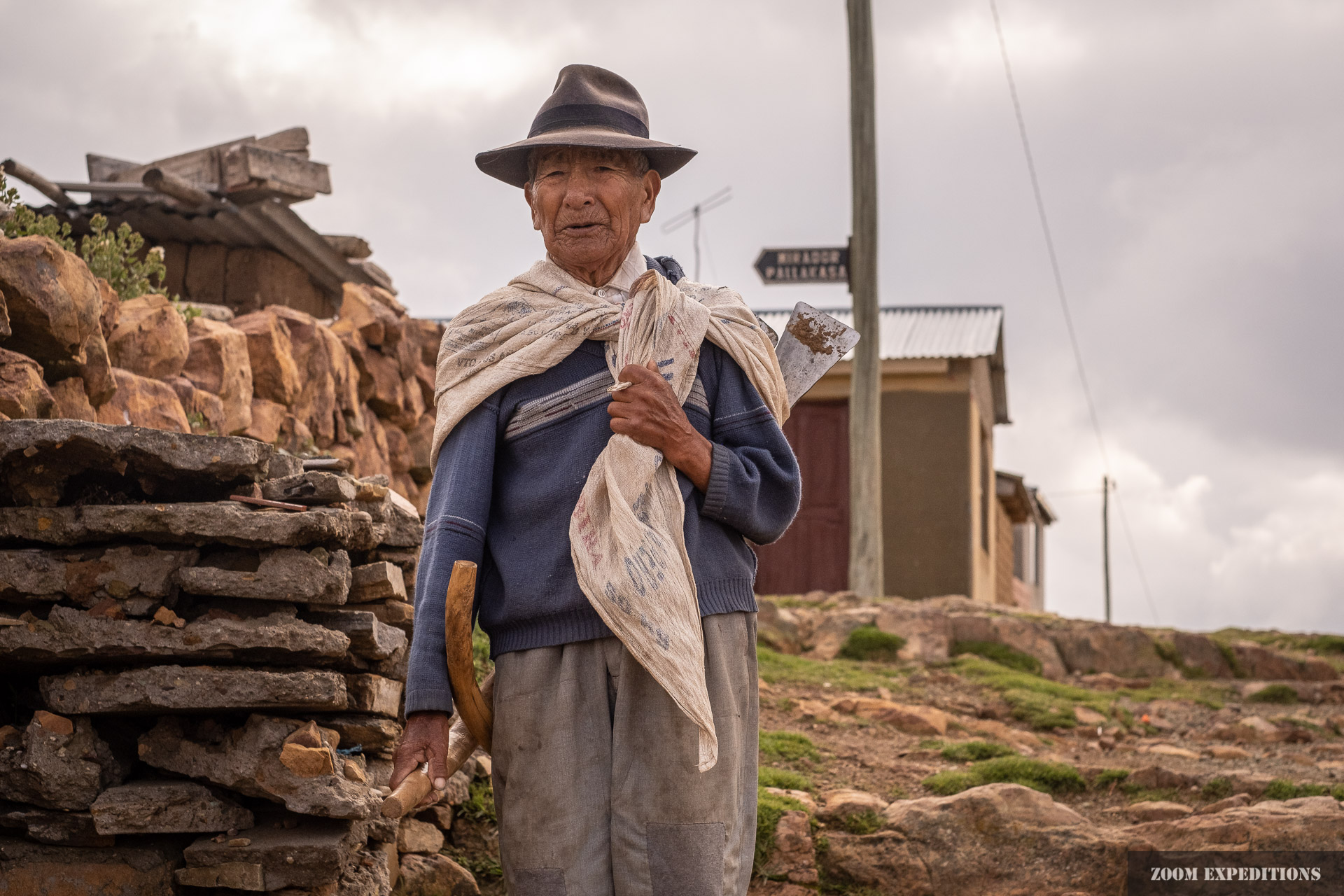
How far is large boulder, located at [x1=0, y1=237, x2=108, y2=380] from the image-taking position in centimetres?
351

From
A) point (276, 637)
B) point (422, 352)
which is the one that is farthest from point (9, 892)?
point (422, 352)

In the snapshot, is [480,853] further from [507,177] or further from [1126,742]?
[1126,742]

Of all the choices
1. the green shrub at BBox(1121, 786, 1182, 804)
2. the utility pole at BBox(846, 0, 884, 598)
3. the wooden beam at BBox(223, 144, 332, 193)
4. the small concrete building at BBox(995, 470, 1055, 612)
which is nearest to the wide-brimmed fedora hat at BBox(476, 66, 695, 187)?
the green shrub at BBox(1121, 786, 1182, 804)

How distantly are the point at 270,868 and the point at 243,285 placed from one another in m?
5.52

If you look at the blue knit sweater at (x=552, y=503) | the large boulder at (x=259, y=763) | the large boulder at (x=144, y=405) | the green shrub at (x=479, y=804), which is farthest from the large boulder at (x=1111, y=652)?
the blue knit sweater at (x=552, y=503)

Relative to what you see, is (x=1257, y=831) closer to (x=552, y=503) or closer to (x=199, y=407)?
(x=552, y=503)

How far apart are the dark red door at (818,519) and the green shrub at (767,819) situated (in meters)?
8.44

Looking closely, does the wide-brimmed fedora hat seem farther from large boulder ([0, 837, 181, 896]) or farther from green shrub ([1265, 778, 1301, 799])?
green shrub ([1265, 778, 1301, 799])

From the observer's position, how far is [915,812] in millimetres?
4207

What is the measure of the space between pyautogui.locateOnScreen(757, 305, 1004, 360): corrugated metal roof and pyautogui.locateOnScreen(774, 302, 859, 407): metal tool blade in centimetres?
989

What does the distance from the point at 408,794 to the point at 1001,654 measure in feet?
23.1

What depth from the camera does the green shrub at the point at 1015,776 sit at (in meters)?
4.94

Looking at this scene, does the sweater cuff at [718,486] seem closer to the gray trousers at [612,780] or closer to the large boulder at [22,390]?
the gray trousers at [612,780]

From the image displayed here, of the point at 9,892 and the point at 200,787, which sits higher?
the point at 200,787
